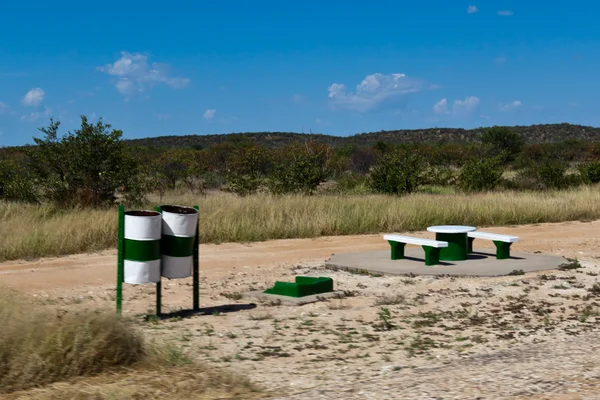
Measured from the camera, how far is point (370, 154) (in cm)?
5034

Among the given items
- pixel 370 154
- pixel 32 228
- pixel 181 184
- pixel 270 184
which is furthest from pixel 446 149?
pixel 32 228

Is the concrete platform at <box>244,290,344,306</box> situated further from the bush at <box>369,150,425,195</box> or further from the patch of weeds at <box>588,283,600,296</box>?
the bush at <box>369,150,425,195</box>

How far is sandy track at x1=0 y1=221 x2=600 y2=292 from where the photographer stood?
11.3 m

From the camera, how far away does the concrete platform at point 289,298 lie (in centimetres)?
935

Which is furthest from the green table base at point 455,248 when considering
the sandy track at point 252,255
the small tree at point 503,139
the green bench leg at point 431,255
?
the small tree at point 503,139

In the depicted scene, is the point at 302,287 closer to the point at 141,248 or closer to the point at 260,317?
the point at 260,317

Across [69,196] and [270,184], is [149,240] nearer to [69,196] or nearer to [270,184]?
[69,196]

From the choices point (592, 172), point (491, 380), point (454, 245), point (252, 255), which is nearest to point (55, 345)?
point (491, 380)

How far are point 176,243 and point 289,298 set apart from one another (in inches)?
→ 65.5

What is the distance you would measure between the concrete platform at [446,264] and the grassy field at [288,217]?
332 centimetres

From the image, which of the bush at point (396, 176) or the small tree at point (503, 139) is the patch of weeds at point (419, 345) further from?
the small tree at point (503, 139)

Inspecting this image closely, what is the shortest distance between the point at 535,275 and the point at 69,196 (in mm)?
10823

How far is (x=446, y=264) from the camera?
12117 millimetres

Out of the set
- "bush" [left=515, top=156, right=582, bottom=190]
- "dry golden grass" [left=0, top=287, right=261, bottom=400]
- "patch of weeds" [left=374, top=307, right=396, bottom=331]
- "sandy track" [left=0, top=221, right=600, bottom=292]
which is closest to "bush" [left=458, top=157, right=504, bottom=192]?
"bush" [left=515, top=156, right=582, bottom=190]
